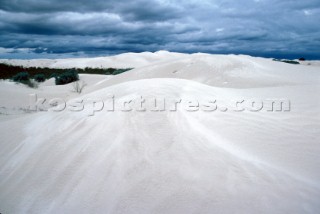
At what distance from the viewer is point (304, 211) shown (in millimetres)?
2086

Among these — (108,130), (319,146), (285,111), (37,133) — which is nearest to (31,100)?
(37,133)

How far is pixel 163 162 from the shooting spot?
2725mm

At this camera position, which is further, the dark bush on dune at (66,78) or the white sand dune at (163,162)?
the dark bush on dune at (66,78)

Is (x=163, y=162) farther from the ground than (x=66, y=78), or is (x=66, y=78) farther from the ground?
(x=66, y=78)

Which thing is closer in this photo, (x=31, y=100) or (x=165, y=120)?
(x=165, y=120)

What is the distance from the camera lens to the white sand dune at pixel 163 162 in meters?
2.29

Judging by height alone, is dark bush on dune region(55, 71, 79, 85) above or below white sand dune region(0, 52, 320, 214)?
above

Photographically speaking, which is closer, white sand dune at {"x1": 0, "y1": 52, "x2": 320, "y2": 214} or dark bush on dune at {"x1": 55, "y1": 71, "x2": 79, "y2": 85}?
white sand dune at {"x1": 0, "y1": 52, "x2": 320, "y2": 214}

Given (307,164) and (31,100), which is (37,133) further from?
(31,100)

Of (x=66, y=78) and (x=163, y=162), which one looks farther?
(x=66, y=78)

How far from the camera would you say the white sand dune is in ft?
7.51

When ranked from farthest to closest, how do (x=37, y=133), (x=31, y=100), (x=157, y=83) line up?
1. (x=31, y=100)
2. (x=157, y=83)
3. (x=37, y=133)

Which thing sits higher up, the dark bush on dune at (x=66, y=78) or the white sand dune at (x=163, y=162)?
the dark bush on dune at (x=66, y=78)

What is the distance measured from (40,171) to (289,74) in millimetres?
9843
